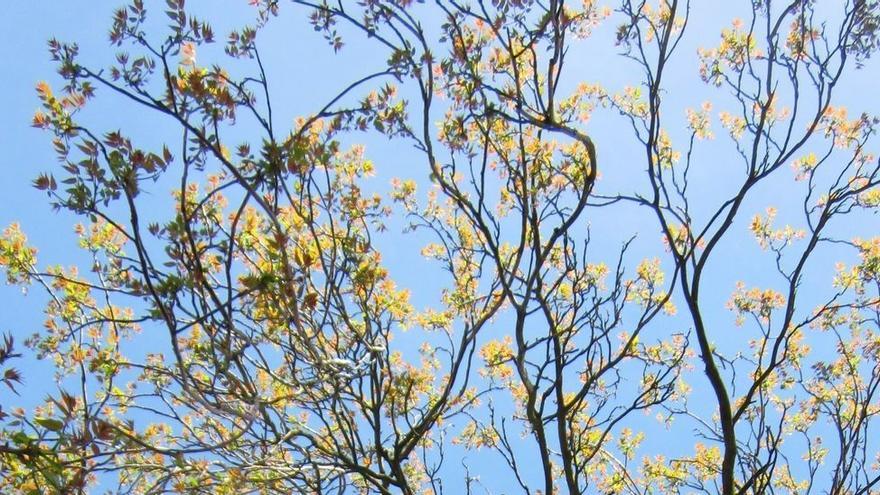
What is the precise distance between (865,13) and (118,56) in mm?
4699

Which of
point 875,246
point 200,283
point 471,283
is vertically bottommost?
point 200,283

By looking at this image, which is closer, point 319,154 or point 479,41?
point 319,154

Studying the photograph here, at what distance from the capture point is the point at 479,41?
16.5ft

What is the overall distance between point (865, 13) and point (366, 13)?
348cm

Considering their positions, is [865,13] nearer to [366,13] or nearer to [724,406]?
[724,406]

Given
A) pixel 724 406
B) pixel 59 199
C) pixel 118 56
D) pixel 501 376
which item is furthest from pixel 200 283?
pixel 501 376

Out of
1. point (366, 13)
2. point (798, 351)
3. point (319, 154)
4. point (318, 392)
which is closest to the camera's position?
point (319, 154)

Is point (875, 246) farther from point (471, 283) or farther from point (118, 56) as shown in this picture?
point (118, 56)

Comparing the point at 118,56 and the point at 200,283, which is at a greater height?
the point at 118,56

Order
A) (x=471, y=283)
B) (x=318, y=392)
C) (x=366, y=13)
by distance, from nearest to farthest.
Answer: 1. (x=366, y=13)
2. (x=318, y=392)
3. (x=471, y=283)

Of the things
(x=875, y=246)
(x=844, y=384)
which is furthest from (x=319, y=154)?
(x=844, y=384)

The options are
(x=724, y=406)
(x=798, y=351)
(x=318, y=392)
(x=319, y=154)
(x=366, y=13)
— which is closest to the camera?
(x=319, y=154)

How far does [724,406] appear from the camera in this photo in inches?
187

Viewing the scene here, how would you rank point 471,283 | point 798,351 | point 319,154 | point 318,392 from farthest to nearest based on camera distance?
point 798,351 → point 471,283 → point 318,392 → point 319,154
